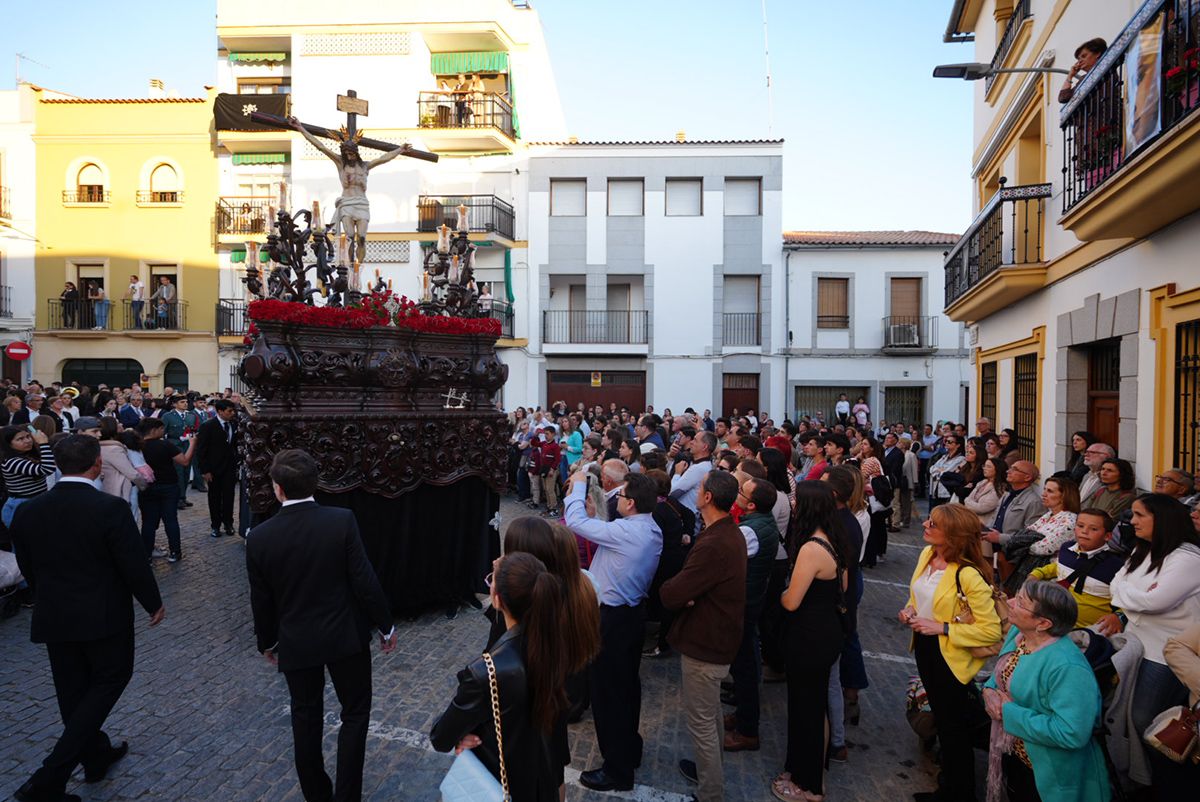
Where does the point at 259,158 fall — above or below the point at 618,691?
above

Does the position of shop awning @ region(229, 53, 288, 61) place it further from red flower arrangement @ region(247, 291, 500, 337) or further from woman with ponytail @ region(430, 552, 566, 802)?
woman with ponytail @ region(430, 552, 566, 802)

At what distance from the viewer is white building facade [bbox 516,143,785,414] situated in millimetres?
23109

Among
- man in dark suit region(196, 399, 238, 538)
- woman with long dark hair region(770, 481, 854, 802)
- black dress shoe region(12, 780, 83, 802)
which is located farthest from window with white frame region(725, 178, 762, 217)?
black dress shoe region(12, 780, 83, 802)

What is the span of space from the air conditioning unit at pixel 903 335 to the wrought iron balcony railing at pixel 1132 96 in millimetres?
15231

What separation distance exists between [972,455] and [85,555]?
9.22 meters

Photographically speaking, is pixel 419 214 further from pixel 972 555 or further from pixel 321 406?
pixel 972 555

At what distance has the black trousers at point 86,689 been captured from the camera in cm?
389

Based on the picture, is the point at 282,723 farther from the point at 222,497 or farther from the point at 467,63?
→ the point at 467,63

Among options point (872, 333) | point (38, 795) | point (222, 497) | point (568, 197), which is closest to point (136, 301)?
point (568, 197)

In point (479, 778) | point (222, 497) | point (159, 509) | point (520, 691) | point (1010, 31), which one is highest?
point (1010, 31)

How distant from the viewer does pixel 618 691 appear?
4.21 meters

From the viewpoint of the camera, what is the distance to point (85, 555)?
4.07 meters

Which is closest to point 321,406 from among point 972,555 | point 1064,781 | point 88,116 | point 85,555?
point 85,555

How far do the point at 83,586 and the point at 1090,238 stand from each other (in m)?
→ 8.78
